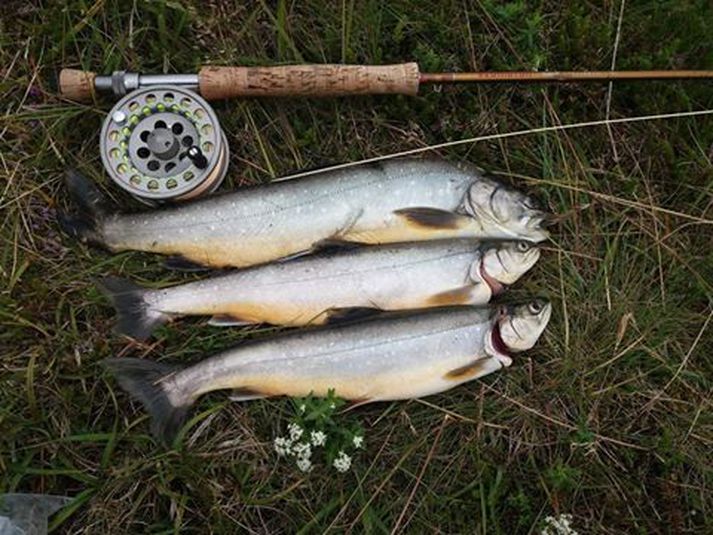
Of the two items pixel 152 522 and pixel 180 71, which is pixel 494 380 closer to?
pixel 152 522

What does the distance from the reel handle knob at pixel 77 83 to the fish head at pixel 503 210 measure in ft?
4.40

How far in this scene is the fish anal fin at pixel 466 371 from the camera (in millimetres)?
2660

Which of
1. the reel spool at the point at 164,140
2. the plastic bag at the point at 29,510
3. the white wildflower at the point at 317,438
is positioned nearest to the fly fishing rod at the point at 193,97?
the reel spool at the point at 164,140

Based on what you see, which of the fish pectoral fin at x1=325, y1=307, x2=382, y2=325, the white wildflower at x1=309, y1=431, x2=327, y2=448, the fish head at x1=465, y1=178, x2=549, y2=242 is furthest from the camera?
the fish head at x1=465, y1=178, x2=549, y2=242

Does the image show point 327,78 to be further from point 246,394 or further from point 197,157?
point 246,394

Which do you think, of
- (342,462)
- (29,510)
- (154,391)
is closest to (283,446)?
(342,462)

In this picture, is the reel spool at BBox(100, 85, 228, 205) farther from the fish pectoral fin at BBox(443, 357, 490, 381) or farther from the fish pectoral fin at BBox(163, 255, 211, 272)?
the fish pectoral fin at BBox(443, 357, 490, 381)

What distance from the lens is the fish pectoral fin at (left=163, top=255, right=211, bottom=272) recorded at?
2764 millimetres

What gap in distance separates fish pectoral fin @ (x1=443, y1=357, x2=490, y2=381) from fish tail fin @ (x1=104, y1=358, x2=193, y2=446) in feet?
2.75

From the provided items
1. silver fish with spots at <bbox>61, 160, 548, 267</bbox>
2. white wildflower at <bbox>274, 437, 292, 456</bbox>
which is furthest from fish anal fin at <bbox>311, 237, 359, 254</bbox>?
white wildflower at <bbox>274, 437, 292, 456</bbox>

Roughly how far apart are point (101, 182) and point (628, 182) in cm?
185

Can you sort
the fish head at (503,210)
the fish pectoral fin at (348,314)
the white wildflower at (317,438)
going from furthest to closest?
the fish head at (503,210) < the fish pectoral fin at (348,314) < the white wildflower at (317,438)

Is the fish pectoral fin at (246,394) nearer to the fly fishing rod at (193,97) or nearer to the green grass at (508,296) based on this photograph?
the green grass at (508,296)

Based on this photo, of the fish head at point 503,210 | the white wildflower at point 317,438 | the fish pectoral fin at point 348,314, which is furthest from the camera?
the fish head at point 503,210
